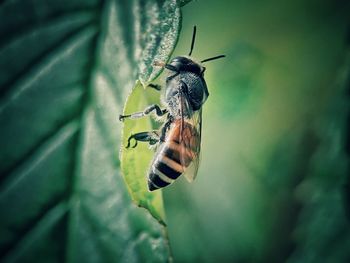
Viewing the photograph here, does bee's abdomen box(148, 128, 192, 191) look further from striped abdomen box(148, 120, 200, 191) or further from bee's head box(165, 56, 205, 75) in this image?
bee's head box(165, 56, 205, 75)

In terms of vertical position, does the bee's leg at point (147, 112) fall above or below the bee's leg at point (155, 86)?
below

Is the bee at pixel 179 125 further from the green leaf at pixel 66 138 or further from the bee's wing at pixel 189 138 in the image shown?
the green leaf at pixel 66 138

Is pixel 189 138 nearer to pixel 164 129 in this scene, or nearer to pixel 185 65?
pixel 164 129

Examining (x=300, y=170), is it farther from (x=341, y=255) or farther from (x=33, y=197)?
(x=33, y=197)

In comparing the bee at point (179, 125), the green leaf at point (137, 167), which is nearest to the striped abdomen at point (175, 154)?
the bee at point (179, 125)

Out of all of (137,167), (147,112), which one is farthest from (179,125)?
(137,167)

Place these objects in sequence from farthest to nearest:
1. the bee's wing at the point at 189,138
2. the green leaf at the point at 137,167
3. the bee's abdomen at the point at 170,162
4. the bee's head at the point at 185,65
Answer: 1. the bee's head at the point at 185,65
2. the bee's wing at the point at 189,138
3. the bee's abdomen at the point at 170,162
4. the green leaf at the point at 137,167

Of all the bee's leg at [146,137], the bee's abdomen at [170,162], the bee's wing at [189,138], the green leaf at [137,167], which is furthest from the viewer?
the bee's wing at [189,138]
